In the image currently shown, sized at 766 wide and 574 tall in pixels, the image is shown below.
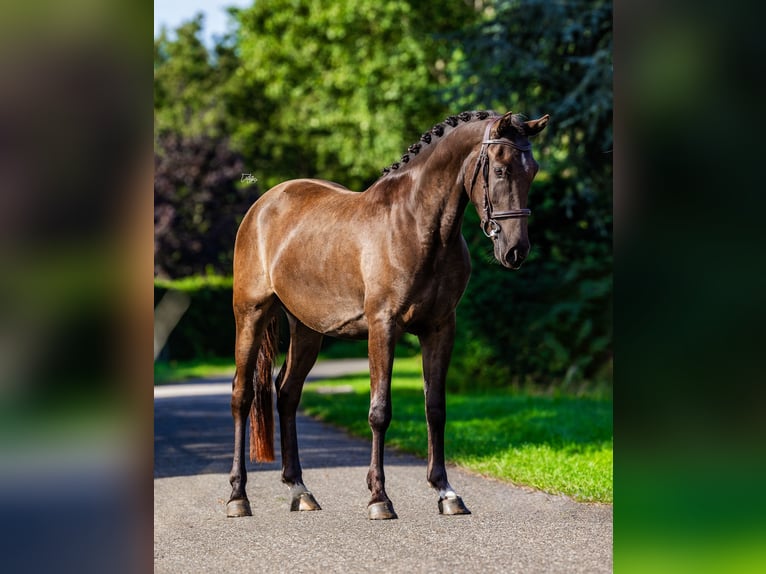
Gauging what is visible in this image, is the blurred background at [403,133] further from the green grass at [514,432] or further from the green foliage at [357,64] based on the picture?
the green grass at [514,432]

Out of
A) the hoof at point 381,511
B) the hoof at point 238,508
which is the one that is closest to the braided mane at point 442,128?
the hoof at point 381,511

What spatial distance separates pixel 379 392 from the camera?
20.3 ft

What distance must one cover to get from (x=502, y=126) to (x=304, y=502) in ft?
9.66

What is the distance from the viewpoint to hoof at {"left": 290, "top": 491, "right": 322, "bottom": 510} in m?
6.87

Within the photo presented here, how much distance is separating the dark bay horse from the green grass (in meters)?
1.76

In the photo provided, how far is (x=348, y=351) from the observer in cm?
3197

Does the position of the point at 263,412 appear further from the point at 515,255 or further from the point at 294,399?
the point at 515,255

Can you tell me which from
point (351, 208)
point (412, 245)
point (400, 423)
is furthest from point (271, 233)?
point (400, 423)

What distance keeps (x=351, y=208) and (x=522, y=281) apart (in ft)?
31.3

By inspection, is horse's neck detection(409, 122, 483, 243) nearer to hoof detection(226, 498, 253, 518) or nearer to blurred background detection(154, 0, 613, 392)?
blurred background detection(154, 0, 613, 392)

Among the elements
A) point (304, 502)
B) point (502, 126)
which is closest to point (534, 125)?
point (502, 126)

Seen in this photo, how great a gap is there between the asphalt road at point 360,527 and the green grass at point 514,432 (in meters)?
0.34
